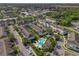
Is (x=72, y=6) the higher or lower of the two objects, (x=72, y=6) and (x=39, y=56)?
the higher

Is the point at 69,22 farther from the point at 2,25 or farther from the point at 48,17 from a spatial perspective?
the point at 2,25

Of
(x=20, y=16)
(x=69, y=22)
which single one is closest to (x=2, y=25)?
(x=20, y=16)

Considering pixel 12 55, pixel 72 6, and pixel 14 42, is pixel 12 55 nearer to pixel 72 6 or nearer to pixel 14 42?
pixel 14 42

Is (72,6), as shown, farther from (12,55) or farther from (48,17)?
(12,55)

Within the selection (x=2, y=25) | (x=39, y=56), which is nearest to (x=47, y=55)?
(x=39, y=56)

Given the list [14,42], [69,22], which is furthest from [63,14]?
[14,42]

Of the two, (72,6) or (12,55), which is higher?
(72,6)

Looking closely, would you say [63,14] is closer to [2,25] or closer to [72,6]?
[72,6]
